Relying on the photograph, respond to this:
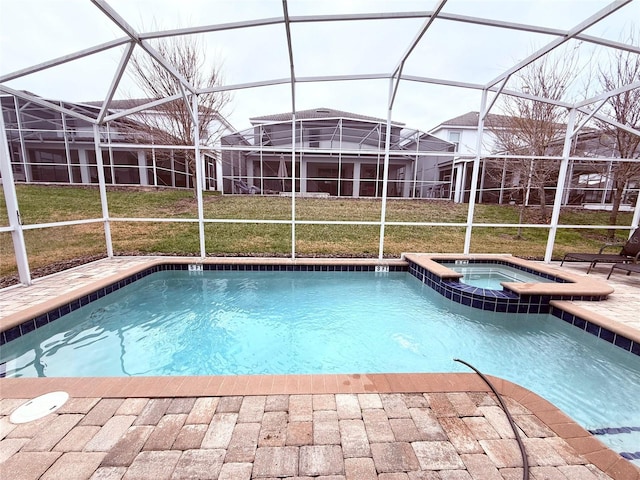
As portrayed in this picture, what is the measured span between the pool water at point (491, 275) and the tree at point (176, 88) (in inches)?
335

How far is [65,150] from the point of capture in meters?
13.7

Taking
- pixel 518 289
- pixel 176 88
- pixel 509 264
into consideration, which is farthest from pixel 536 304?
pixel 176 88

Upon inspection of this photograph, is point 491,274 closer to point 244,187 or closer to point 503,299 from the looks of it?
point 503,299

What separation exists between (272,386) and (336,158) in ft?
51.1

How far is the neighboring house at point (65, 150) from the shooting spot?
41.5 feet

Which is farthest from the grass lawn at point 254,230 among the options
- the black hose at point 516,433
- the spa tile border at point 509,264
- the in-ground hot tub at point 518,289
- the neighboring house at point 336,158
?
the black hose at point 516,433

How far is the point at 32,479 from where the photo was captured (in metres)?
1.50

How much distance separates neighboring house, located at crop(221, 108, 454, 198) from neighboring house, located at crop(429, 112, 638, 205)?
1580mm

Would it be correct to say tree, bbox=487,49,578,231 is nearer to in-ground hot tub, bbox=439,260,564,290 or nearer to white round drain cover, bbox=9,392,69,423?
in-ground hot tub, bbox=439,260,564,290

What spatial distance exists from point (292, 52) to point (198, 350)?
4271 mm

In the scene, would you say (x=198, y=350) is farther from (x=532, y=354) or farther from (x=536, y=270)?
(x=536, y=270)

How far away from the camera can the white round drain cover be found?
1912mm

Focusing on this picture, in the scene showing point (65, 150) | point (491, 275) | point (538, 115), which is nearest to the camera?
point (491, 275)

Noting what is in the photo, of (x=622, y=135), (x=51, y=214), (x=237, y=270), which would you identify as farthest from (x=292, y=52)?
(x=51, y=214)
